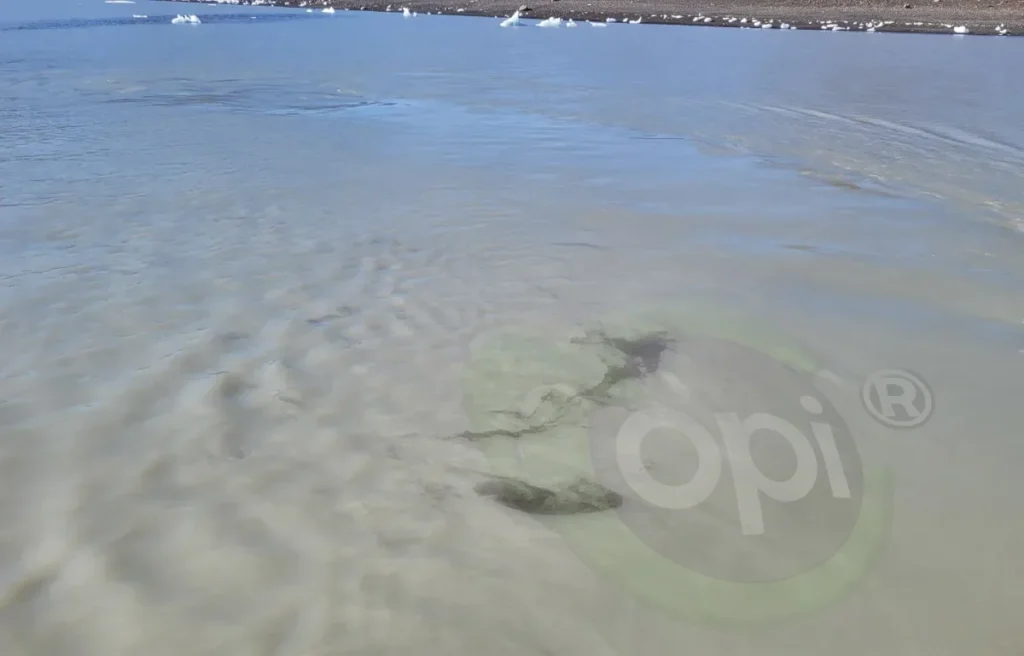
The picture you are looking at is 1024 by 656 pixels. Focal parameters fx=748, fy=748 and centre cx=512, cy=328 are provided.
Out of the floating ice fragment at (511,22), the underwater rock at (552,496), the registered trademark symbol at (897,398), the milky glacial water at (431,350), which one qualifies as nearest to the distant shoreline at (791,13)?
the floating ice fragment at (511,22)

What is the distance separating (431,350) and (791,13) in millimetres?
29386

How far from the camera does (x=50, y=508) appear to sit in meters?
2.55

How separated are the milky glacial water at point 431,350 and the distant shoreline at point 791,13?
660 inches

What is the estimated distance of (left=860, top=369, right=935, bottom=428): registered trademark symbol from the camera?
3.22m

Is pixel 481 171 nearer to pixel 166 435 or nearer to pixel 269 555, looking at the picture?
pixel 166 435

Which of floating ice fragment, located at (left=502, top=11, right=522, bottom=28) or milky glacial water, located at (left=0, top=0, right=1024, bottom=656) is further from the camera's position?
floating ice fragment, located at (left=502, top=11, right=522, bottom=28)

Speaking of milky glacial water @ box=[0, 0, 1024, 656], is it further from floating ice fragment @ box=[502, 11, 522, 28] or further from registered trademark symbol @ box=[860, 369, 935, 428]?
floating ice fragment @ box=[502, 11, 522, 28]

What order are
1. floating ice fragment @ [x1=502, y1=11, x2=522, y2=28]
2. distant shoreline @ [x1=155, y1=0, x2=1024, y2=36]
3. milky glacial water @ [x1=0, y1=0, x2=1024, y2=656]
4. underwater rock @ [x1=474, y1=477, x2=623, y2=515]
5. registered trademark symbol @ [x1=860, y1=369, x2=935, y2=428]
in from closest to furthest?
milky glacial water @ [x1=0, y1=0, x2=1024, y2=656]
underwater rock @ [x1=474, y1=477, x2=623, y2=515]
registered trademark symbol @ [x1=860, y1=369, x2=935, y2=428]
distant shoreline @ [x1=155, y1=0, x2=1024, y2=36]
floating ice fragment @ [x1=502, y1=11, x2=522, y2=28]

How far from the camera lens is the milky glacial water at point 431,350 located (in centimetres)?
223

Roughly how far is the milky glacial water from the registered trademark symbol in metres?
0.05

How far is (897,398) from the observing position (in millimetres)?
3373

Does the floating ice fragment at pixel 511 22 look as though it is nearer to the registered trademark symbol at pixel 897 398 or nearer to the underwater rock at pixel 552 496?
the registered trademark symbol at pixel 897 398

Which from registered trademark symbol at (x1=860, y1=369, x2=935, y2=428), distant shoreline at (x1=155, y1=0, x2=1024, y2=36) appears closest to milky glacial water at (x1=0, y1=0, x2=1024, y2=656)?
registered trademark symbol at (x1=860, y1=369, x2=935, y2=428)

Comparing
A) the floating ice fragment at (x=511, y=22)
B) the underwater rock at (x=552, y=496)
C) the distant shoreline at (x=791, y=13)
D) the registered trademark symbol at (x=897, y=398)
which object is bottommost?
the underwater rock at (x=552, y=496)
